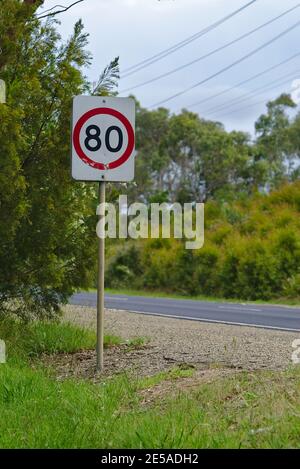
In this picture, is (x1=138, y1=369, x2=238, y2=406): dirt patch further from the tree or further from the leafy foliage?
the tree

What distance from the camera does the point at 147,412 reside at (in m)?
6.40

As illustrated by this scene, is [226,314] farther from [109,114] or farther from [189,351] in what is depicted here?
[109,114]

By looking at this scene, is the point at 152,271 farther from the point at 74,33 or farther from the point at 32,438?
the point at 32,438

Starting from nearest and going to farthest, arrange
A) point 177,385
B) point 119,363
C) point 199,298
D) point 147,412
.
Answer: point 147,412, point 177,385, point 119,363, point 199,298

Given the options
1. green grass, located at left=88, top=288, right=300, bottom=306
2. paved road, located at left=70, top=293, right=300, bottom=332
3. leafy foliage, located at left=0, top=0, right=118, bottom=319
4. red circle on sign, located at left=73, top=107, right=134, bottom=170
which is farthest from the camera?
green grass, located at left=88, top=288, right=300, bottom=306

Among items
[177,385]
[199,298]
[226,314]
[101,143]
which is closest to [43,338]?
[101,143]

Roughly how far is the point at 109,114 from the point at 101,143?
0.30m

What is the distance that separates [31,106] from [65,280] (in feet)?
6.34

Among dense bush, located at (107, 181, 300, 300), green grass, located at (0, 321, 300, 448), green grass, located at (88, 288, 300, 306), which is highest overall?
dense bush, located at (107, 181, 300, 300)

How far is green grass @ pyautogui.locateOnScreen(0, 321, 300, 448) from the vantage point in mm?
5480

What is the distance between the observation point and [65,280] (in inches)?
384

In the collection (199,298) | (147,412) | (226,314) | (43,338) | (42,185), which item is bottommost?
(199,298)

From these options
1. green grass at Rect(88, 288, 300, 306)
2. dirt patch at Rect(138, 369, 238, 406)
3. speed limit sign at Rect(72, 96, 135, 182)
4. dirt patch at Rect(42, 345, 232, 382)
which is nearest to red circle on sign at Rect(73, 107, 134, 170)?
speed limit sign at Rect(72, 96, 135, 182)
